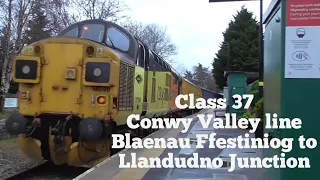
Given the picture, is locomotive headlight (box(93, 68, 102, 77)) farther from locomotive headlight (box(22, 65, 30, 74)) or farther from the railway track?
the railway track

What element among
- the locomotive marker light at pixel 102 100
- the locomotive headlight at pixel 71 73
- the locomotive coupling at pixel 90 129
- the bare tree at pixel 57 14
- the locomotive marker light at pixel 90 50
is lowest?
the locomotive coupling at pixel 90 129

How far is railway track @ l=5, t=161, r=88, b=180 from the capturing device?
31.2 ft

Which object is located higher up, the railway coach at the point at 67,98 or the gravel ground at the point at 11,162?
the railway coach at the point at 67,98

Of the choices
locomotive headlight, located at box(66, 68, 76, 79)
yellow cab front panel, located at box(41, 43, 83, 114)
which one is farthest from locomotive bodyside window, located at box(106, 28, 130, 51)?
locomotive headlight, located at box(66, 68, 76, 79)

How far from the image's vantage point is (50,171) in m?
10.5

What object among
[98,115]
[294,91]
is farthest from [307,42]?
[98,115]

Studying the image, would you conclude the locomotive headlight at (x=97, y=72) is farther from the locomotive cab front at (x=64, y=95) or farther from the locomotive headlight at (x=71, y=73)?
the locomotive headlight at (x=71, y=73)

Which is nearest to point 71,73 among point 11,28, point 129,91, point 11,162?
point 129,91

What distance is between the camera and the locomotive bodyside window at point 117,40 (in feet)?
36.6

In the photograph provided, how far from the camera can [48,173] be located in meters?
10.3

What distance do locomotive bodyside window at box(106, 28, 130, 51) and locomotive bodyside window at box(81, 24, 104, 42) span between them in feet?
0.71

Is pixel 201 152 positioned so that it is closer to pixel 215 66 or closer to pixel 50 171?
pixel 50 171

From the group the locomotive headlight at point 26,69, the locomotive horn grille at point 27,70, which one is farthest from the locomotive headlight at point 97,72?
the locomotive headlight at point 26,69

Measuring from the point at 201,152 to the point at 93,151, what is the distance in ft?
11.4
